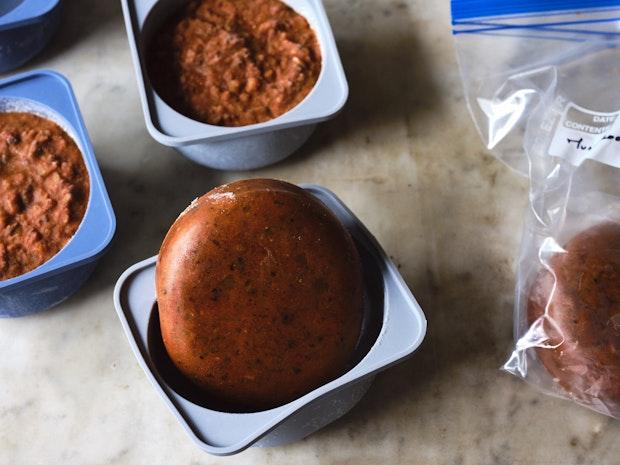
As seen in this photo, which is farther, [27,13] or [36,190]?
[27,13]

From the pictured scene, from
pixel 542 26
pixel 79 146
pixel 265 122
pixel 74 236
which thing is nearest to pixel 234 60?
pixel 265 122

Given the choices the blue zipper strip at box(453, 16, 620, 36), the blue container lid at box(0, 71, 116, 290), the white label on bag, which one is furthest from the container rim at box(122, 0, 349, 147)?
the white label on bag

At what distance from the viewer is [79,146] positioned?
1.16 metres

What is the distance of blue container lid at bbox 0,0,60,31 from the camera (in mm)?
1240

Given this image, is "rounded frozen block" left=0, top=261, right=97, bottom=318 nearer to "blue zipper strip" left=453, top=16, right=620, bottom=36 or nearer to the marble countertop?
the marble countertop

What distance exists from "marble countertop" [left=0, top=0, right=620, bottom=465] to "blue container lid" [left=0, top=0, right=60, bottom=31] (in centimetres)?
14

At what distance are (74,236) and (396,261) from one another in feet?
1.53

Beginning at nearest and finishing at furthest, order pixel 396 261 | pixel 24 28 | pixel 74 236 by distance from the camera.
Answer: pixel 74 236 < pixel 396 261 < pixel 24 28

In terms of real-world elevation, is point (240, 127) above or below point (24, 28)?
below

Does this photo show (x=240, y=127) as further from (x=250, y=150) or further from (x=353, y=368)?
(x=353, y=368)

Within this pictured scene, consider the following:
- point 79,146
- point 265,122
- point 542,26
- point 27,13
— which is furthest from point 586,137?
point 27,13

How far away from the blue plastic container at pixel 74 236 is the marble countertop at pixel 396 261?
6 cm

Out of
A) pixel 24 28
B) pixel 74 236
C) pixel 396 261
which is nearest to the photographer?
pixel 74 236

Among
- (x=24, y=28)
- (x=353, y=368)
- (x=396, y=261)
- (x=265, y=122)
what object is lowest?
(x=396, y=261)
